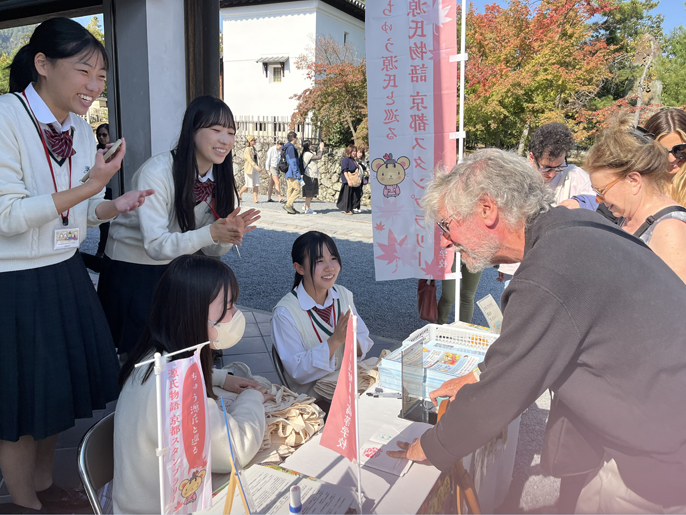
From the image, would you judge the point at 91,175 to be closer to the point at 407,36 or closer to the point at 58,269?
the point at 58,269

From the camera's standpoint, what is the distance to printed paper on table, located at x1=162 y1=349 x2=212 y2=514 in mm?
953

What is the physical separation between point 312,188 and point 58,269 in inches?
388

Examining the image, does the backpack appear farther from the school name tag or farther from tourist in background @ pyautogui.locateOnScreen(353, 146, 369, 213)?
the school name tag

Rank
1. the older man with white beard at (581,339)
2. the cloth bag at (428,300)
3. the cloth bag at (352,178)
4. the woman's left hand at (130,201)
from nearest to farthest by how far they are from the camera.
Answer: the older man with white beard at (581,339), the woman's left hand at (130,201), the cloth bag at (428,300), the cloth bag at (352,178)

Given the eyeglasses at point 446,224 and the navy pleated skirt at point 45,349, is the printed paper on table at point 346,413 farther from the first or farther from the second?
the navy pleated skirt at point 45,349

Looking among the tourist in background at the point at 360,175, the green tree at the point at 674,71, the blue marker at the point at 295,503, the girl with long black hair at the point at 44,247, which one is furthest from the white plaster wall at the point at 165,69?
the green tree at the point at 674,71

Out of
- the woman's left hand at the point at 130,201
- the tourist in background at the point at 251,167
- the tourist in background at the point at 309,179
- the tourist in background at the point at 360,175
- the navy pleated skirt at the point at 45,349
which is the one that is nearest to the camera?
the navy pleated skirt at the point at 45,349

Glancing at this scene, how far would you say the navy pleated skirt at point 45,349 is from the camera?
1.72 m

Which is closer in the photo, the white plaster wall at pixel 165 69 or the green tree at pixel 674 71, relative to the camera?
the white plaster wall at pixel 165 69

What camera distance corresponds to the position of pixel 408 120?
306 centimetres

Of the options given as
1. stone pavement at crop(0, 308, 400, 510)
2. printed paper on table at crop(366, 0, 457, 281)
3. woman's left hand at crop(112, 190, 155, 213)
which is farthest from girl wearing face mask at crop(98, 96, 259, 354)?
printed paper on table at crop(366, 0, 457, 281)

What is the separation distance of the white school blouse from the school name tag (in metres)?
0.95

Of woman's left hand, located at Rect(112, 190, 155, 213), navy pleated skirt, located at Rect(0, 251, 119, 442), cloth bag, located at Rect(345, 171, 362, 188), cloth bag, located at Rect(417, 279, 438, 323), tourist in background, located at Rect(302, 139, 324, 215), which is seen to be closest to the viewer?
navy pleated skirt, located at Rect(0, 251, 119, 442)

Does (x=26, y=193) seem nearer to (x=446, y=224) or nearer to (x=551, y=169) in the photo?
(x=446, y=224)
